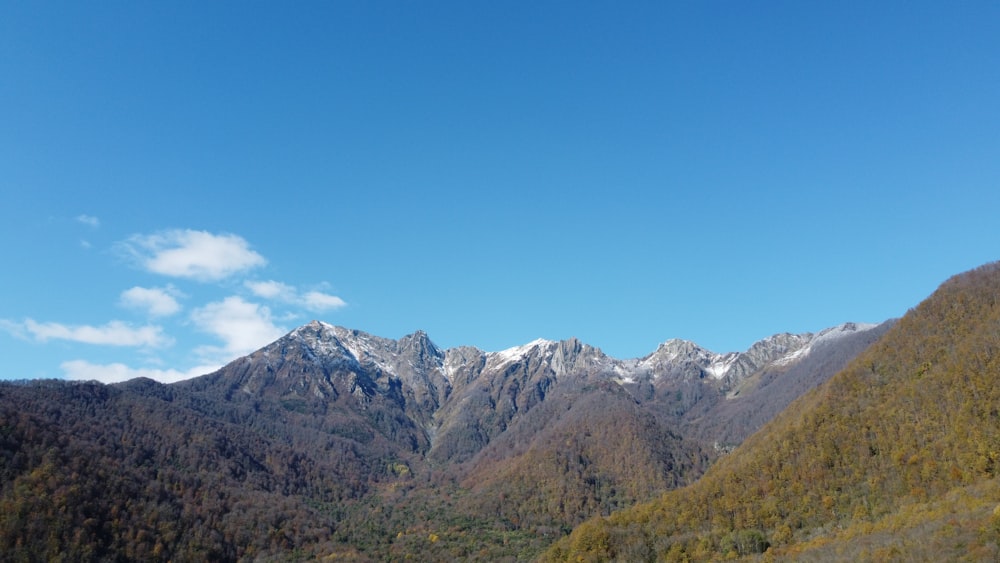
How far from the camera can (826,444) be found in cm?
19938

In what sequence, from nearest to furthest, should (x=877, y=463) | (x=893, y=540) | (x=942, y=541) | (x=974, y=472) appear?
(x=942, y=541)
(x=893, y=540)
(x=974, y=472)
(x=877, y=463)

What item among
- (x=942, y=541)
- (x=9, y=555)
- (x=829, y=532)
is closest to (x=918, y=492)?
(x=829, y=532)

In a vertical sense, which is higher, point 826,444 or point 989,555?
point 826,444

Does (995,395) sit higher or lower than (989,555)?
higher

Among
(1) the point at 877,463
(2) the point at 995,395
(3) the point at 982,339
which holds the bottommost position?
(1) the point at 877,463

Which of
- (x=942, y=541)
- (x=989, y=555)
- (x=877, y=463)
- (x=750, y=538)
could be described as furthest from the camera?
(x=877, y=463)

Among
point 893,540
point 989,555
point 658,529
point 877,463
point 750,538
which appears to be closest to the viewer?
point 989,555

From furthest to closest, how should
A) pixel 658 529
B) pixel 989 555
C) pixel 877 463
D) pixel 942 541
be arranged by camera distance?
1. pixel 658 529
2. pixel 877 463
3. pixel 942 541
4. pixel 989 555

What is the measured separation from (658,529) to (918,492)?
69.5 metres

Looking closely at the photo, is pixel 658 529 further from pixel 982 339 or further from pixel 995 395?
pixel 982 339

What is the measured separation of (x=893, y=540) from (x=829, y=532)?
4213cm

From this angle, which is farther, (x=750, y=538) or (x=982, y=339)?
(x=982, y=339)

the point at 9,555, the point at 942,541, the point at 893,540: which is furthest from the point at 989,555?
the point at 9,555

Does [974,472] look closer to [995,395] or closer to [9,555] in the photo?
[995,395]
